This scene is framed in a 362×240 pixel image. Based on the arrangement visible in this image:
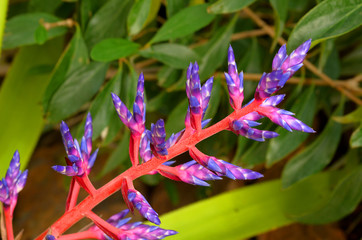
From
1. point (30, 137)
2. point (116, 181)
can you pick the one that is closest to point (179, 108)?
point (30, 137)

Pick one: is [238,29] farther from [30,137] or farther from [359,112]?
[30,137]

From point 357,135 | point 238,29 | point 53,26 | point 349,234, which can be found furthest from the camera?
point 349,234

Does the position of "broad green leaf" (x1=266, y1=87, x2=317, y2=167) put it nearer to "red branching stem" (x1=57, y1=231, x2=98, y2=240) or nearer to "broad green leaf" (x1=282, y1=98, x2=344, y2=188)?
"broad green leaf" (x1=282, y1=98, x2=344, y2=188)

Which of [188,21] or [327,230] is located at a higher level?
[188,21]

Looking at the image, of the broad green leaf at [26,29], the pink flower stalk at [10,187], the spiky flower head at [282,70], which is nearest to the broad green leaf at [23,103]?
the broad green leaf at [26,29]

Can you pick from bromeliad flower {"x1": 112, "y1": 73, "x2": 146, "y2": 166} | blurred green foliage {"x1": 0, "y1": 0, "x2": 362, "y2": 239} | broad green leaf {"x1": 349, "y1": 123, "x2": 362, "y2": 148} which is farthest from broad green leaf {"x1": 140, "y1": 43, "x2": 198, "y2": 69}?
bromeliad flower {"x1": 112, "y1": 73, "x2": 146, "y2": 166}
